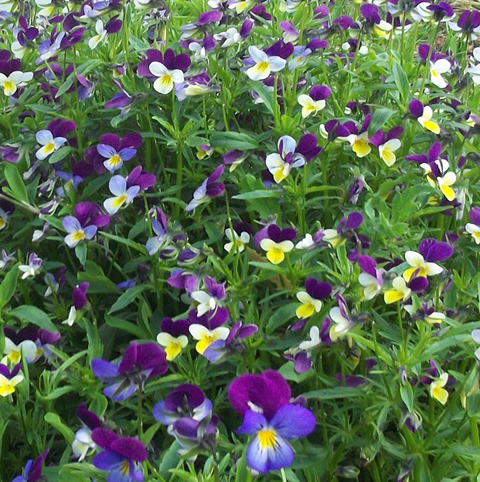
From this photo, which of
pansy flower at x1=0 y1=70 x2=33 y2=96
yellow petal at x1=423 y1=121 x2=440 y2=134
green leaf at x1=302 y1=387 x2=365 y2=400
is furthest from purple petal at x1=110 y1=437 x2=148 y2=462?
pansy flower at x1=0 y1=70 x2=33 y2=96

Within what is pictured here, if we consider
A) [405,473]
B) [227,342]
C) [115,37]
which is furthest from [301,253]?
[115,37]

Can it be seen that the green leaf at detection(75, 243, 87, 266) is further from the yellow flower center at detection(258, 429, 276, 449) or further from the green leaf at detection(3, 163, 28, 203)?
the yellow flower center at detection(258, 429, 276, 449)

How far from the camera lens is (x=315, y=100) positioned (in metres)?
2.16

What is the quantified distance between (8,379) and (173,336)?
0.37 m

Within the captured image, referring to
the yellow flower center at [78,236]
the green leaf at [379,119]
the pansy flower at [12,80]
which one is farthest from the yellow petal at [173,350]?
the pansy flower at [12,80]

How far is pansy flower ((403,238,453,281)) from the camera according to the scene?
5.20ft

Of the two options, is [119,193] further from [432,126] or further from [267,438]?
[267,438]

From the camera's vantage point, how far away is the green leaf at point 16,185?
6.88ft

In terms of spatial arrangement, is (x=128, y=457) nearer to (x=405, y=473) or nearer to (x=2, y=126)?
(x=405, y=473)

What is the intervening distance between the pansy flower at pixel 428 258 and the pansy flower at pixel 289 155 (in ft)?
1.36

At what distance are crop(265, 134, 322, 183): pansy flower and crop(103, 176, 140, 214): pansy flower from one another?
346 mm

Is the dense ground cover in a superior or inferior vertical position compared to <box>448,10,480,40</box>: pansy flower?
inferior

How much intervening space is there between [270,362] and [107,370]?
587 mm

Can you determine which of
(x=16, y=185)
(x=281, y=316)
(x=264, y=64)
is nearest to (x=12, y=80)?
(x=16, y=185)
